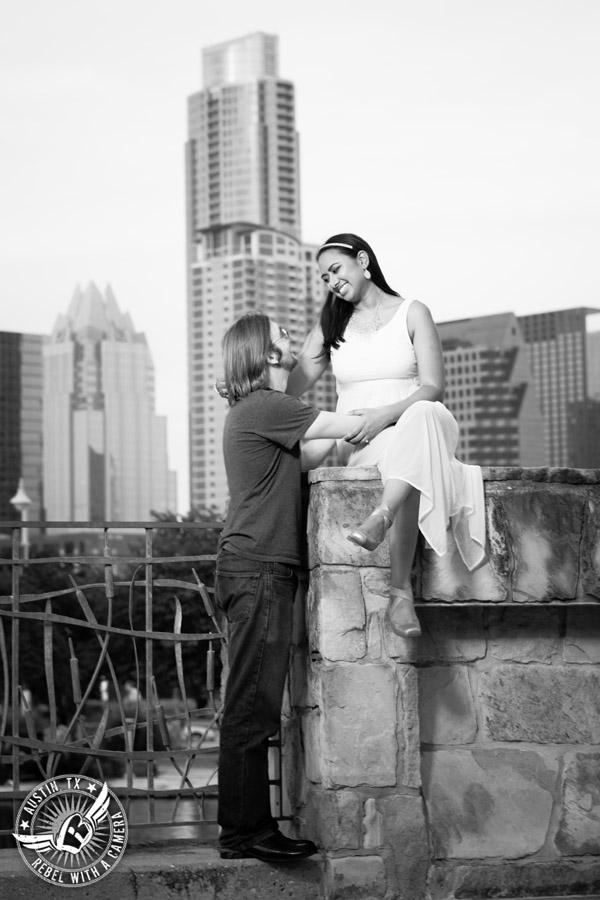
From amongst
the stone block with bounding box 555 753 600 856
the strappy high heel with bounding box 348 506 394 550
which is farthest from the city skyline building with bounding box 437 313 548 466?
the strappy high heel with bounding box 348 506 394 550

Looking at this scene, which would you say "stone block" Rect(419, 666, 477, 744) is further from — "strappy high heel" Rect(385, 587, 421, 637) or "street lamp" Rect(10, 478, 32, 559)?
"street lamp" Rect(10, 478, 32, 559)

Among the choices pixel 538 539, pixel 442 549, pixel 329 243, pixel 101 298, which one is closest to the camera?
pixel 442 549

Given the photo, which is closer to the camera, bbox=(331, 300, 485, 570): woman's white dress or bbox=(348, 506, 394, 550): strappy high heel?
bbox=(348, 506, 394, 550): strappy high heel

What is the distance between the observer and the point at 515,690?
11.9 ft

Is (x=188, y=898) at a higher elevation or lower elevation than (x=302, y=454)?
lower

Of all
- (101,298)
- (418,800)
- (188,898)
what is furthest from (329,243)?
(101,298)

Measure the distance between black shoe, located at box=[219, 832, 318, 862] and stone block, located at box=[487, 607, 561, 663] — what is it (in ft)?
2.71

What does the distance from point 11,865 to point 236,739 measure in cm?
77

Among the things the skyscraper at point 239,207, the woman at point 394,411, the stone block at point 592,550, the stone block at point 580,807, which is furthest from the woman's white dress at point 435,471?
the skyscraper at point 239,207

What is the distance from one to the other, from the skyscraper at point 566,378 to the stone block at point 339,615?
122164mm

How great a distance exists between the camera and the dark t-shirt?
11.5ft

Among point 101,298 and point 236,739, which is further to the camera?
point 101,298

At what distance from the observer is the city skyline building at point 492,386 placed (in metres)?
122

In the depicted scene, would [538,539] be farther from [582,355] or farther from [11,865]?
[582,355]
